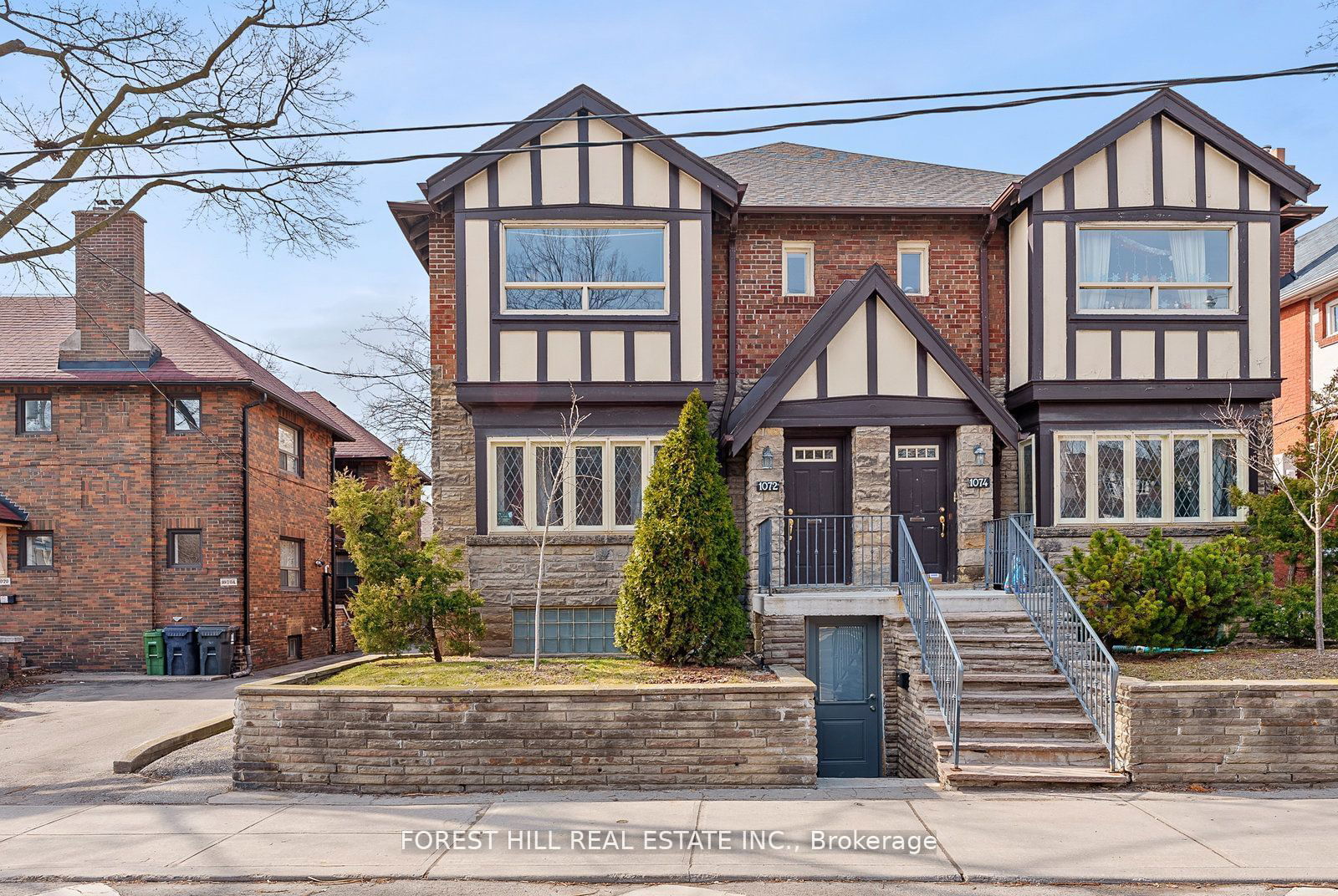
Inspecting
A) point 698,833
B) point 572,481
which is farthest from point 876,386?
point 698,833

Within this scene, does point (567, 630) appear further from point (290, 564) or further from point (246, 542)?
point (290, 564)

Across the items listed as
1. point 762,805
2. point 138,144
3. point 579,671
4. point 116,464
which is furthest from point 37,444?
point 762,805

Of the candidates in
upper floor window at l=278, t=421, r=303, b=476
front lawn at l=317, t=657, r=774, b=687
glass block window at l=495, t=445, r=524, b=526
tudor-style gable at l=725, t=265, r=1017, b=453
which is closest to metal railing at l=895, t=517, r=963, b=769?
front lawn at l=317, t=657, r=774, b=687

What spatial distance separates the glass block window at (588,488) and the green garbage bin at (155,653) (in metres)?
9.61

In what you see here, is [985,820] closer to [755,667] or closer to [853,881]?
[853,881]

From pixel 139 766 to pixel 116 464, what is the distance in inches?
421

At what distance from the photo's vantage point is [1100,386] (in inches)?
534

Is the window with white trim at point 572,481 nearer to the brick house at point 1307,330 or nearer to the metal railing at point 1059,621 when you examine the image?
the metal railing at point 1059,621

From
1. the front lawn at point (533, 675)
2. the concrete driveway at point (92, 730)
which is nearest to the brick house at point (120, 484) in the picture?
the concrete driveway at point (92, 730)

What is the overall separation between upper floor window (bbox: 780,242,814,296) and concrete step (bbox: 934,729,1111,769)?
749 cm

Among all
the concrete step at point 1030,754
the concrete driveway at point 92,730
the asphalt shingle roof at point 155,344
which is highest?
the asphalt shingle roof at point 155,344

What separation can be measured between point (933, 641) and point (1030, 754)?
1.63 meters

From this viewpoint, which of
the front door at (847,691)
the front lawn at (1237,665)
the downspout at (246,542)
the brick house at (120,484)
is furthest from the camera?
the downspout at (246,542)

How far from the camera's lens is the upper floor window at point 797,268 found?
14.6 metres
